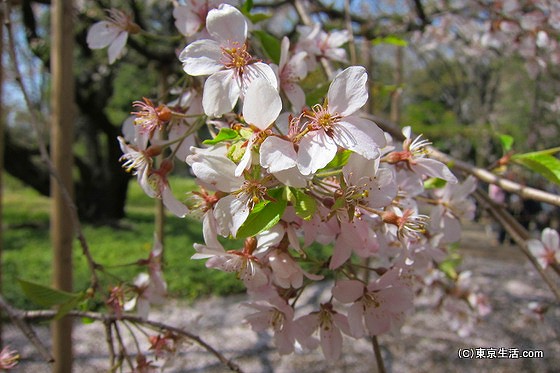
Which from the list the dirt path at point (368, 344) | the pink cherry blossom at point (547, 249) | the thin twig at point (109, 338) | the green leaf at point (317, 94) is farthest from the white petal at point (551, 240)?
the dirt path at point (368, 344)

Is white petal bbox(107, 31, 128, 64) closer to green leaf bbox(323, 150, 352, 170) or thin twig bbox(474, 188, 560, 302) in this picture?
green leaf bbox(323, 150, 352, 170)

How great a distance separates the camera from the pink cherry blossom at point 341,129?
366 millimetres

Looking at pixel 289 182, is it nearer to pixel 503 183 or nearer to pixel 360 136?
pixel 360 136

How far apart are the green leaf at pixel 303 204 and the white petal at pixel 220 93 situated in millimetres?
113

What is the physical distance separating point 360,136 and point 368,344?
9.37 feet

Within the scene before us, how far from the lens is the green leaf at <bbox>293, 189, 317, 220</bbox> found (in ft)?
1.25

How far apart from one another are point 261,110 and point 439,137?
29.6 feet

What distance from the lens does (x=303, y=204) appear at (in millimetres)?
384

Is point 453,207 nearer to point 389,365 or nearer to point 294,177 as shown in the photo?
point 294,177

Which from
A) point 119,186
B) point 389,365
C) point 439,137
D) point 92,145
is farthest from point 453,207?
point 439,137

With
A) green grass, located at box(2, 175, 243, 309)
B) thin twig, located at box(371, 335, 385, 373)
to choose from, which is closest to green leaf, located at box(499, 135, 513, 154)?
thin twig, located at box(371, 335, 385, 373)

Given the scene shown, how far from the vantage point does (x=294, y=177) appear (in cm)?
36

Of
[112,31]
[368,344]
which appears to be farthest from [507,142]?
[368,344]

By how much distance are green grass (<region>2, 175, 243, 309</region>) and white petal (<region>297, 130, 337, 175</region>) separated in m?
2.11
